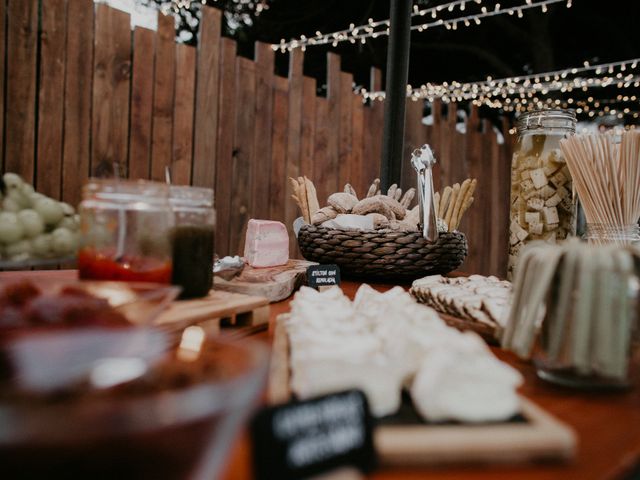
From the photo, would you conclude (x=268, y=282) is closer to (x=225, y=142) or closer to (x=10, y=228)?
(x=10, y=228)

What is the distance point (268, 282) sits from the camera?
1321 millimetres

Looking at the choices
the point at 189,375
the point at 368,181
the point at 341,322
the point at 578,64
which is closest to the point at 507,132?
the point at 578,64

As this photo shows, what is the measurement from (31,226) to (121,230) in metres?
0.22

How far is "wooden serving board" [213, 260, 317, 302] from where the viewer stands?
4.12ft

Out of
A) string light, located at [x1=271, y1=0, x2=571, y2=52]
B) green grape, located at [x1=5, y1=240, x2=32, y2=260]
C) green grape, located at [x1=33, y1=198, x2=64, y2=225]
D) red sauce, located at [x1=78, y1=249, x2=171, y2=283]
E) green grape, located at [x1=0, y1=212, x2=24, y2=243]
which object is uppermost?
string light, located at [x1=271, y1=0, x2=571, y2=52]

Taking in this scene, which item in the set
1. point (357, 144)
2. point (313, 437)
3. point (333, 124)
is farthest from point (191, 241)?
Result: point (357, 144)

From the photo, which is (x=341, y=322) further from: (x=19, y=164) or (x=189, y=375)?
(x=19, y=164)

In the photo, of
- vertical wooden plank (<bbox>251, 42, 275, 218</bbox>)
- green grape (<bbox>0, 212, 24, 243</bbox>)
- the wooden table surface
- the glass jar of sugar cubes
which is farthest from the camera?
vertical wooden plank (<bbox>251, 42, 275, 218</bbox>)

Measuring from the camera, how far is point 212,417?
1.22 feet

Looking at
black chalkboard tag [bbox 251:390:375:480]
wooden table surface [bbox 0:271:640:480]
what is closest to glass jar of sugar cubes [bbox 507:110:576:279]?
wooden table surface [bbox 0:271:640:480]

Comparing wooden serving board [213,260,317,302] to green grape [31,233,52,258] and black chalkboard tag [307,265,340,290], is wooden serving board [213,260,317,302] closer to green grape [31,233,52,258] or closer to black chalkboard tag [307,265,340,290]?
black chalkboard tag [307,265,340,290]

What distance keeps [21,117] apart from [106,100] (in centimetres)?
41

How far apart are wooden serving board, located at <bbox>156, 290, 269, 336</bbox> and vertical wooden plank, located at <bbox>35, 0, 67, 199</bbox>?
1728mm

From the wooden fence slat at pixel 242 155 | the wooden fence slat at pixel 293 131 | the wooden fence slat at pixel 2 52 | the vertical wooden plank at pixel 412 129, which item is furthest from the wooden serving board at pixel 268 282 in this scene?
the vertical wooden plank at pixel 412 129
